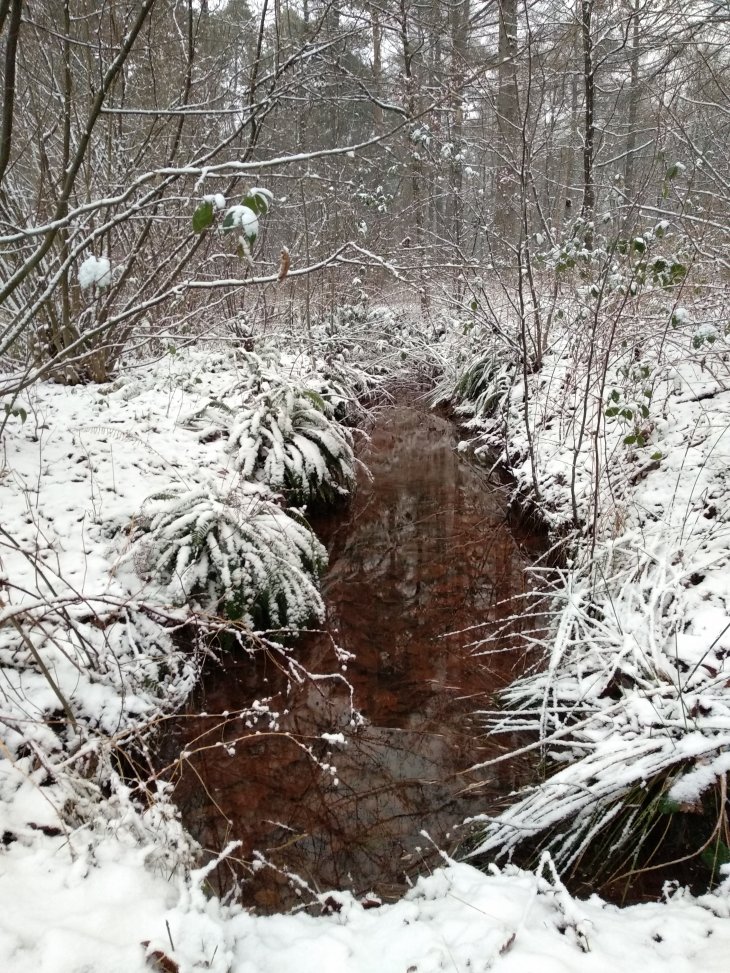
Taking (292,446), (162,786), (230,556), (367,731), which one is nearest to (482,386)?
(292,446)

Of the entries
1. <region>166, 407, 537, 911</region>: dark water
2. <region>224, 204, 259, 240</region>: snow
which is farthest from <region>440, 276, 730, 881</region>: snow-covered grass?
<region>224, 204, 259, 240</region>: snow

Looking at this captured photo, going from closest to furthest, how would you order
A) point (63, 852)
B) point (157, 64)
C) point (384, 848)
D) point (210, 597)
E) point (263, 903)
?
point (63, 852) < point (263, 903) < point (384, 848) < point (210, 597) < point (157, 64)

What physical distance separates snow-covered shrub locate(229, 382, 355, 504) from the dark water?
0.49 meters

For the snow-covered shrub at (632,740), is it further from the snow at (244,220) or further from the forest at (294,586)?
the snow at (244,220)

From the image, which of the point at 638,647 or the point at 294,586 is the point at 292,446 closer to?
the point at 294,586

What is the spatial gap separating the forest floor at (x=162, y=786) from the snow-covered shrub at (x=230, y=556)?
13 centimetres

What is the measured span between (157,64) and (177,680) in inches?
157

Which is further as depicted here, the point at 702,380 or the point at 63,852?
the point at 702,380

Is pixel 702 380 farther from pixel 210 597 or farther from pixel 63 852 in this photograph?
pixel 63 852

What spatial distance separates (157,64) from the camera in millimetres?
3941

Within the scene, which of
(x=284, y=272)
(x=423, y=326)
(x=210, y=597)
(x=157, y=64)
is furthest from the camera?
(x=423, y=326)

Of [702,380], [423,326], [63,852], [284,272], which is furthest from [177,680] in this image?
[423,326]

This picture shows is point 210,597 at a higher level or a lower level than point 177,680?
higher

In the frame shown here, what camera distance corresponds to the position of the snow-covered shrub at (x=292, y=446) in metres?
3.93
